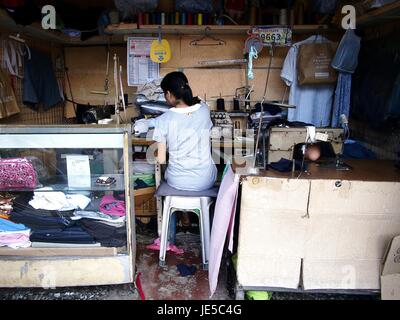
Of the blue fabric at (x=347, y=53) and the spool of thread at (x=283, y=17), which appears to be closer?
the blue fabric at (x=347, y=53)

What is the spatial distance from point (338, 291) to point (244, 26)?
8.73 ft

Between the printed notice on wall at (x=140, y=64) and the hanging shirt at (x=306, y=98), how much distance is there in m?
1.47

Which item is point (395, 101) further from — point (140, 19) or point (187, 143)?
point (140, 19)

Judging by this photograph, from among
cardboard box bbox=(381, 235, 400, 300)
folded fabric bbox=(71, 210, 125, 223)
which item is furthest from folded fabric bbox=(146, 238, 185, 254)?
cardboard box bbox=(381, 235, 400, 300)

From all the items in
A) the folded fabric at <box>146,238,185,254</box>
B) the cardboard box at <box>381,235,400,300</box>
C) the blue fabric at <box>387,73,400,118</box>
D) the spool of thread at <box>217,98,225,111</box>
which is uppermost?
the blue fabric at <box>387,73,400,118</box>

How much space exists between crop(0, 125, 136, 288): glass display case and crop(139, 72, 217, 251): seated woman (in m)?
0.38

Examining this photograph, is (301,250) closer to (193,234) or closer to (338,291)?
(338,291)

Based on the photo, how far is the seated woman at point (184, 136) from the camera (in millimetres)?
2287

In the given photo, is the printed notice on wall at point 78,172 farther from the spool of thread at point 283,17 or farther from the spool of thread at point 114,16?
the spool of thread at point 283,17

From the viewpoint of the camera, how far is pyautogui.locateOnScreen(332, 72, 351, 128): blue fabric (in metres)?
3.19

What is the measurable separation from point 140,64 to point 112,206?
82.9 inches

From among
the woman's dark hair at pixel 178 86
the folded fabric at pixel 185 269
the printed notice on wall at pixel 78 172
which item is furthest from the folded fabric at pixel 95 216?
the woman's dark hair at pixel 178 86

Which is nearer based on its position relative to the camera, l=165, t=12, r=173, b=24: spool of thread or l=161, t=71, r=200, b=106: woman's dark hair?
l=161, t=71, r=200, b=106: woman's dark hair

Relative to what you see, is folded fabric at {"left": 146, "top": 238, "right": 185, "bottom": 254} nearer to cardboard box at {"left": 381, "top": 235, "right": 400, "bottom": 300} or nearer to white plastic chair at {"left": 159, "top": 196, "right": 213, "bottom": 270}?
white plastic chair at {"left": 159, "top": 196, "right": 213, "bottom": 270}
